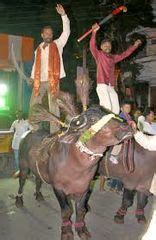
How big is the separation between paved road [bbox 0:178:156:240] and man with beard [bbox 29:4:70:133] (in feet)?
5.61

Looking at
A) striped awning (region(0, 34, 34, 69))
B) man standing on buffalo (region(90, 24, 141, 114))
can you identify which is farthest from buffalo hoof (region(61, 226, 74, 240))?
striped awning (region(0, 34, 34, 69))

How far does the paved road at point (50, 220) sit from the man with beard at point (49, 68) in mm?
1710

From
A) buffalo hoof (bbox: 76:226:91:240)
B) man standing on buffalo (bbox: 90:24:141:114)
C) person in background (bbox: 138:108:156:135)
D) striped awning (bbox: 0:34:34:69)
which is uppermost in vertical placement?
striped awning (bbox: 0:34:34:69)

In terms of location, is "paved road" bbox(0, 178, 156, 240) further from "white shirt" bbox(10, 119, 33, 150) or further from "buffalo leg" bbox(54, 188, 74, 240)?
"white shirt" bbox(10, 119, 33, 150)

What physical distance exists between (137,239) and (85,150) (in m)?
1.94

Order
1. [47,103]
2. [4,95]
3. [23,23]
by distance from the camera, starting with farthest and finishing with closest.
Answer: [23,23] → [4,95] → [47,103]

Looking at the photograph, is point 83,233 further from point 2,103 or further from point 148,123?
point 2,103

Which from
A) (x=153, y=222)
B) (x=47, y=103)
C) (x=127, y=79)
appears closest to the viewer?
(x=153, y=222)

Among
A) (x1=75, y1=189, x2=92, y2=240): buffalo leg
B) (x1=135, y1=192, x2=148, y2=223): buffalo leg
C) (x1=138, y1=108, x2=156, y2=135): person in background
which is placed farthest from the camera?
(x1=138, y1=108, x2=156, y2=135): person in background

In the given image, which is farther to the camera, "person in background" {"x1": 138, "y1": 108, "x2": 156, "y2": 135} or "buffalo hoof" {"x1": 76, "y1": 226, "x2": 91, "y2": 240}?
"person in background" {"x1": 138, "y1": 108, "x2": 156, "y2": 135}

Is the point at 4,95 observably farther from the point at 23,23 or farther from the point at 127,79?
the point at 23,23

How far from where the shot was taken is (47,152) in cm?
629

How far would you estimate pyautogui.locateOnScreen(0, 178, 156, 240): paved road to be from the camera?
20.6 ft

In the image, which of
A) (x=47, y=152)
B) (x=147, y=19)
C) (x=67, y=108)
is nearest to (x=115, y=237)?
(x=47, y=152)
